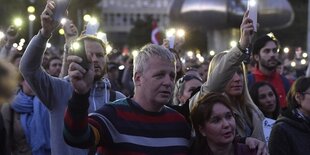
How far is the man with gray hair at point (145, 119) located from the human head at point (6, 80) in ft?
3.46

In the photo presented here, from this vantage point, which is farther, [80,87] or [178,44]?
[178,44]

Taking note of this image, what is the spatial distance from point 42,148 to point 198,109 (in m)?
2.79

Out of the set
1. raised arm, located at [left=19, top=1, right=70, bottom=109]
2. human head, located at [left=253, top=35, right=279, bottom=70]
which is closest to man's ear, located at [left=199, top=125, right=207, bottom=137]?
raised arm, located at [left=19, top=1, right=70, bottom=109]

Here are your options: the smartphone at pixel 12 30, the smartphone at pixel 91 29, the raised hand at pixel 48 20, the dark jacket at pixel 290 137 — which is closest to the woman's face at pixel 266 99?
the dark jacket at pixel 290 137

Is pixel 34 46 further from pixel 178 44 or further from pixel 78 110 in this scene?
pixel 178 44

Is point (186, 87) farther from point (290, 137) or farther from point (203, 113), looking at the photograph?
point (203, 113)

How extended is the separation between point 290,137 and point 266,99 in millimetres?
971

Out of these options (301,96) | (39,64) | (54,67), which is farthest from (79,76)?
(54,67)

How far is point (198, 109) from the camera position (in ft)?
12.2

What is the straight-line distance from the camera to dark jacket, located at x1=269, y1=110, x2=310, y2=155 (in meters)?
4.86

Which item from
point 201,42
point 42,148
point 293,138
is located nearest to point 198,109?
point 293,138

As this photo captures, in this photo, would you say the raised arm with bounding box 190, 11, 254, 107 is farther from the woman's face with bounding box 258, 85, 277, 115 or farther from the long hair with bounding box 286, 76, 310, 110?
the woman's face with bounding box 258, 85, 277, 115

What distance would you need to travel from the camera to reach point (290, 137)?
4871 millimetres

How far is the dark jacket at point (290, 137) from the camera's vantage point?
4855mm
